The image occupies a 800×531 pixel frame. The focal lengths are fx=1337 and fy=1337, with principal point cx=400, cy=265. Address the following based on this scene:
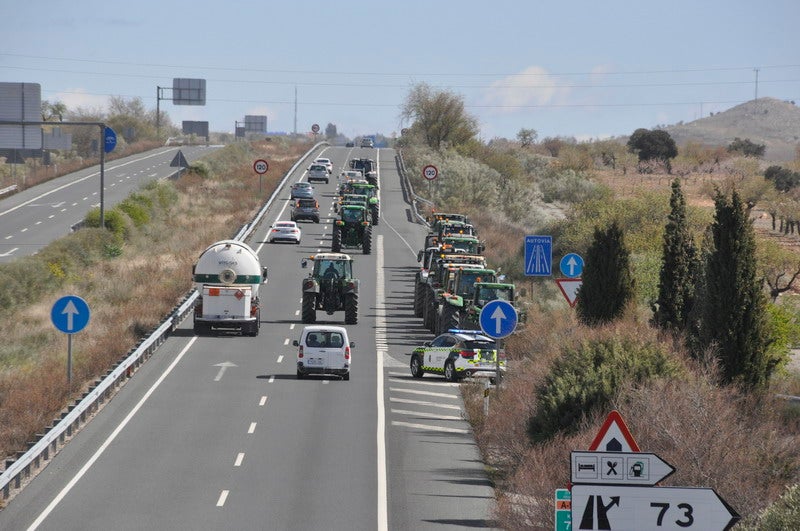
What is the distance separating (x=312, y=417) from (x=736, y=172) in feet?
381

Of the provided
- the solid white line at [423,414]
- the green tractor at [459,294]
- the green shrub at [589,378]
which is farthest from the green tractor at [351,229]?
the green shrub at [589,378]

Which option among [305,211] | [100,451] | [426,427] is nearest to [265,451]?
[100,451]

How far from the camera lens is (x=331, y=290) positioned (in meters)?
47.7

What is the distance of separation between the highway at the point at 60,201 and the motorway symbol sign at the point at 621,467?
2246 inches

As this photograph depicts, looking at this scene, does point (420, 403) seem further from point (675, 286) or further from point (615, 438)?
point (615, 438)

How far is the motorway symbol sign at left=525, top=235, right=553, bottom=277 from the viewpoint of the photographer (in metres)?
34.6

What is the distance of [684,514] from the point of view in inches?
408

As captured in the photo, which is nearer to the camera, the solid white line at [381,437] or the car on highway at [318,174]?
the solid white line at [381,437]

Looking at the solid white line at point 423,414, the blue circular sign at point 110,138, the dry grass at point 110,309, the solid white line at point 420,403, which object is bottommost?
the solid white line at point 420,403

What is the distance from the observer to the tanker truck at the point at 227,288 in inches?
1715

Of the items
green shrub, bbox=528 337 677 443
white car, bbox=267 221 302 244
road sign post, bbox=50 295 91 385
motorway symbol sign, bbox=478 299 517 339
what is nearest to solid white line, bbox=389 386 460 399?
motorway symbol sign, bbox=478 299 517 339

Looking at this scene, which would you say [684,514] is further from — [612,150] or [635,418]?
[612,150]

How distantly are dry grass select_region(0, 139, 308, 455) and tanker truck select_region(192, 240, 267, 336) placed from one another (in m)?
2.15

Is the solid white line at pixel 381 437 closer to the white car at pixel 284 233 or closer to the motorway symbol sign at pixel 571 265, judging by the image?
the motorway symbol sign at pixel 571 265
